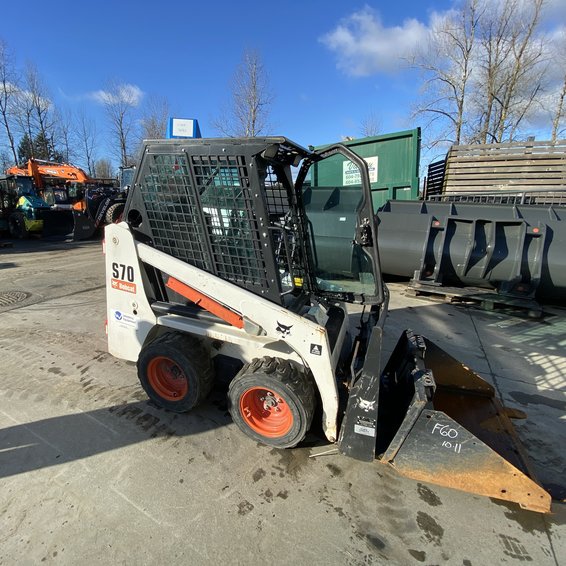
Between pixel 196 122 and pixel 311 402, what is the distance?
9.35ft

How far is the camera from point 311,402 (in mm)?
2385

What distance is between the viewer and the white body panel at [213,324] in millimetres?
2350

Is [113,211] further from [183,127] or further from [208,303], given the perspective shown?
A: [208,303]

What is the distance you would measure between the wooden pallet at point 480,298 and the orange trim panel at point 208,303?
4.73 m

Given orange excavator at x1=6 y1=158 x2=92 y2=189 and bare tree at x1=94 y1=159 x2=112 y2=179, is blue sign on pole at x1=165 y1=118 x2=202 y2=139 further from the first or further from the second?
bare tree at x1=94 y1=159 x2=112 y2=179

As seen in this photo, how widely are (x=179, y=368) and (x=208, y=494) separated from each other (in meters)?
0.99

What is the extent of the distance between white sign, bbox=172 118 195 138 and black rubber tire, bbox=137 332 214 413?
77.8 inches

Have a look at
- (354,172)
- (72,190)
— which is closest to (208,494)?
(354,172)

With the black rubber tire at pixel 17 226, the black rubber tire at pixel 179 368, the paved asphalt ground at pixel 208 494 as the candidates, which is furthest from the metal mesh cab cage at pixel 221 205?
the black rubber tire at pixel 17 226

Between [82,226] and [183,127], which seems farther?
[82,226]

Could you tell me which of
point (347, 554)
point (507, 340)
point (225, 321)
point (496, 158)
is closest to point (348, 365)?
point (225, 321)

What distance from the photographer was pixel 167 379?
3.02 m

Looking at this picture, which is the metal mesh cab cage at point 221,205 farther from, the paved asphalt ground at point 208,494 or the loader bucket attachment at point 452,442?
the paved asphalt ground at point 208,494

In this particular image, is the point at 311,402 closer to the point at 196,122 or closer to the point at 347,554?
the point at 347,554
